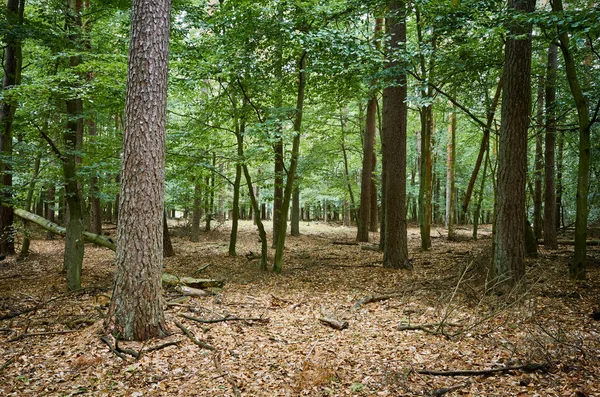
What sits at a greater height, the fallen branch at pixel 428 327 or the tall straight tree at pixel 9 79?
Result: the tall straight tree at pixel 9 79

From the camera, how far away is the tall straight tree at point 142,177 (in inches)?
179

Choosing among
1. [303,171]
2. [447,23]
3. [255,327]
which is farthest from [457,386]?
[303,171]

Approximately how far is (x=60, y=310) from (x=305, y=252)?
8350 mm

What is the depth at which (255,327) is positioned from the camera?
5629 millimetres

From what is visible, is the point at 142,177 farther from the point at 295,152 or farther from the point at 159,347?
the point at 295,152

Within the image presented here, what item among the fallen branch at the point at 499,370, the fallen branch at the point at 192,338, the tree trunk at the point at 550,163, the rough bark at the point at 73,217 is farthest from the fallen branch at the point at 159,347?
the tree trunk at the point at 550,163

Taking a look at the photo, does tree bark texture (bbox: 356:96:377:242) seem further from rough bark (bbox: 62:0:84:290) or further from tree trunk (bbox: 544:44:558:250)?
rough bark (bbox: 62:0:84:290)

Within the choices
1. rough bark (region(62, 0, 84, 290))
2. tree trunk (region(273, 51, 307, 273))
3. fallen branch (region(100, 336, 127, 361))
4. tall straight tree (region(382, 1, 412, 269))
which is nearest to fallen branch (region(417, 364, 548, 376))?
fallen branch (region(100, 336, 127, 361))

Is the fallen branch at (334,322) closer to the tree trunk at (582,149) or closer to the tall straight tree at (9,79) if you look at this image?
the tree trunk at (582,149)

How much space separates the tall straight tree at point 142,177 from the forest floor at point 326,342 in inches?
18.0

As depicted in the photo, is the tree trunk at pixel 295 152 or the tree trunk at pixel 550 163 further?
the tree trunk at pixel 550 163

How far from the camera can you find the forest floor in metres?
3.77

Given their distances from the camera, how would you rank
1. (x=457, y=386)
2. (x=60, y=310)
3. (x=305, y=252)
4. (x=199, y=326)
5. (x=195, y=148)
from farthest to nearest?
(x=305, y=252) < (x=195, y=148) < (x=60, y=310) < (x=199, y=326) < (x=457, y=386)

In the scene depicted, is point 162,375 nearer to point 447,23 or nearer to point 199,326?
point 199,326
